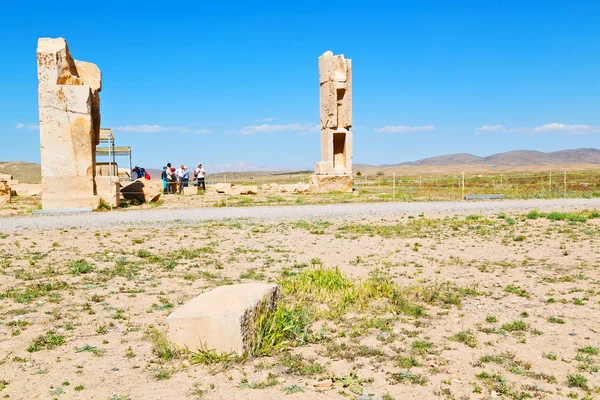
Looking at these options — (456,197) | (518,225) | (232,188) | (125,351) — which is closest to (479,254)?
(518,225)

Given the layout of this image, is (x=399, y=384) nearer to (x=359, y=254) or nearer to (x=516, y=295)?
(x=516, y=295)

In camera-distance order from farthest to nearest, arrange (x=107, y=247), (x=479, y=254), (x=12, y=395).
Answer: (x=107, y=247) < (x=479, y=254) < (x=12, y=395)

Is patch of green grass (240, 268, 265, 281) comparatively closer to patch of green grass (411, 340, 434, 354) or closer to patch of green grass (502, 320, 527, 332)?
patch of green grass (411, 340, 434, 354)

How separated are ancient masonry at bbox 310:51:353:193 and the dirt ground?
14038 millimetres

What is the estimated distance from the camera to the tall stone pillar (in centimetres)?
1627

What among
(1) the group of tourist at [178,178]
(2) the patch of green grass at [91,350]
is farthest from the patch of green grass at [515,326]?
(1) the group of tourist at [178,178]

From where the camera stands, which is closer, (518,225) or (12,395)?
(12,395)

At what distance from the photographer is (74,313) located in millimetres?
6047

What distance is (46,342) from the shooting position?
505cm

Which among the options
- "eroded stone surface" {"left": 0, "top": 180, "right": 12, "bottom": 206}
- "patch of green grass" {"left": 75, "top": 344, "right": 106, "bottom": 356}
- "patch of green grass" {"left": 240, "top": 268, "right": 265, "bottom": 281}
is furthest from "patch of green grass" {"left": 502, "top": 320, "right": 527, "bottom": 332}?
"eroded stone surface" {"left": 0, "top": 180, "right": 12, "bottom": 206}

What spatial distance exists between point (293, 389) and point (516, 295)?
384 centimetres

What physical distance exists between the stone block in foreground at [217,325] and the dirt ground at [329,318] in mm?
146

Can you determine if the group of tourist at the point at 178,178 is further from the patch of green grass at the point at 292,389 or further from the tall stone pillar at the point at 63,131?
the patch of green grass at the point at 292,389

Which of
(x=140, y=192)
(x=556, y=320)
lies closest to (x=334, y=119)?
(x=140, y=192)
